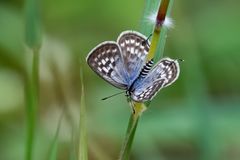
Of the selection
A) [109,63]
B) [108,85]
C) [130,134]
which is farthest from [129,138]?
[108,85]

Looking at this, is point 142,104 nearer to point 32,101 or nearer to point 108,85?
point 32,101

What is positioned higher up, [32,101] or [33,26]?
[33,26]

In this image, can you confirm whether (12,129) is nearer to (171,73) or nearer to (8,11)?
(8,11)

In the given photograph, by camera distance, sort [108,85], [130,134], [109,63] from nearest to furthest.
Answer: [130,134] < [109,63] < [108,85]

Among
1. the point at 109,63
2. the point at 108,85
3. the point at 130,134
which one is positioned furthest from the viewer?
the point at 108,85

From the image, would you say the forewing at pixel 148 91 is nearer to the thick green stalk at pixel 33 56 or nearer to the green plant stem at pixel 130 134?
the green plant stem at pixel 130 134

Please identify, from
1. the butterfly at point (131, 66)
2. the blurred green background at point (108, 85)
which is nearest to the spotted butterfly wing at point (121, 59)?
the butterfly at point (131, 66)

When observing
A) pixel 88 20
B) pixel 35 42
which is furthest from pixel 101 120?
pixel 35 42
